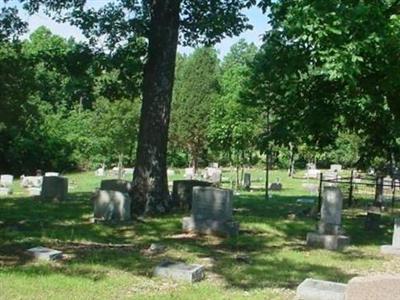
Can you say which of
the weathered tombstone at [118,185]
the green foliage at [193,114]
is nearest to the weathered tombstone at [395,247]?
the weathered tombstone at [118,185]

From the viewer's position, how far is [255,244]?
42.0ft

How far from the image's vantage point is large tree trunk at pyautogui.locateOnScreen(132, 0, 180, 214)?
17141 millimetres

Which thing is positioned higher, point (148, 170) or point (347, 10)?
point (347, 10)

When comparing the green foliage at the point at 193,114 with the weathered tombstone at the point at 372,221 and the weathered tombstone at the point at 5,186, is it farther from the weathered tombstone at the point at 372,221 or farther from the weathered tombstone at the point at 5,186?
the weathered tombstone at the point at 372,221

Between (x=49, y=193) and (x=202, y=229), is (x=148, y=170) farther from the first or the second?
(x=49, y=193)

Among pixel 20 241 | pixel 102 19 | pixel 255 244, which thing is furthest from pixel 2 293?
pixel 102 19

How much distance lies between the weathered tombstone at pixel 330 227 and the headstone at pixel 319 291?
466cm

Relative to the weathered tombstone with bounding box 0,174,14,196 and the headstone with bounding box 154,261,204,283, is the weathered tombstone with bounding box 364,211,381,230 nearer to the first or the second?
the headstone with bounding box 154,261,204,283

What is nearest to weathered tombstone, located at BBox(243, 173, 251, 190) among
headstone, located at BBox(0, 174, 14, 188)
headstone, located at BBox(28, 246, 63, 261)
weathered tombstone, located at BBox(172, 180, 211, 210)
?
headstone, located at BBox(0, 174, 14, 188)

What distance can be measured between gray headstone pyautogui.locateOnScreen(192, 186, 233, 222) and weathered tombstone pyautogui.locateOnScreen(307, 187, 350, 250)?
202cm

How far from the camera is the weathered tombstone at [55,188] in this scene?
21.3 metres

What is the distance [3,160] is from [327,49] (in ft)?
130

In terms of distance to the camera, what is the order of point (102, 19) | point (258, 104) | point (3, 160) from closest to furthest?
point (258, 104) < point (102, 19) < point (3, 160)

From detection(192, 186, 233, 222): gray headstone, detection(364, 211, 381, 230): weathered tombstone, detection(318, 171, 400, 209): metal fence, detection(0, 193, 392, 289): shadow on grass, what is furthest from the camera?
detection(318, 171, 400, 209): metal fence
